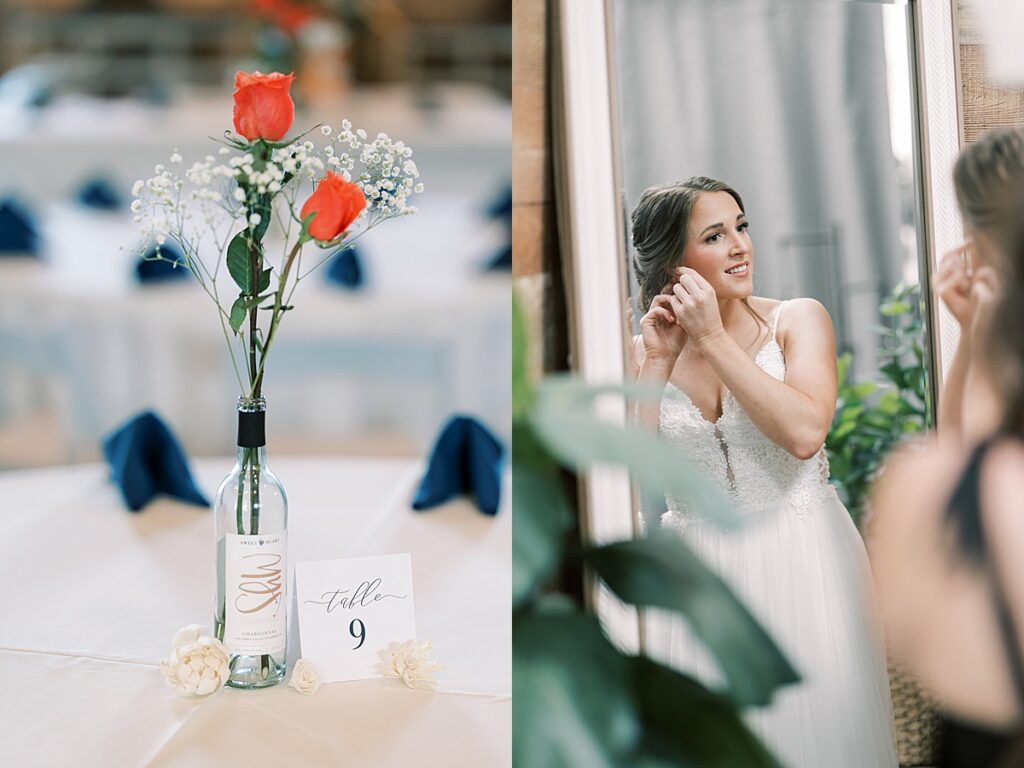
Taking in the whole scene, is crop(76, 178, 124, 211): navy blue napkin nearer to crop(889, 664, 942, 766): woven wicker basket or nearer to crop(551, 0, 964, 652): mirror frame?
crop(551, 0, 964, 652): mirror frame

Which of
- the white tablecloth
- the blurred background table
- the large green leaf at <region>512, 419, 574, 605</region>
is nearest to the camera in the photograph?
the large green leaf at <region>512, 419, 574, 605</region>

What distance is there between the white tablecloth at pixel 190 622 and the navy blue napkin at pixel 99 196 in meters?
1.18

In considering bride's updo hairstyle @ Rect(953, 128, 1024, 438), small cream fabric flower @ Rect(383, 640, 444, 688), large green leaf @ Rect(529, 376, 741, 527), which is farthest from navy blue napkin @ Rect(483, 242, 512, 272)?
large green leaf @ Rect(529, 376, 741, 527)

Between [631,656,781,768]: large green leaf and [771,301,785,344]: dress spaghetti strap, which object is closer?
[631,656,781,768]: large green leaf

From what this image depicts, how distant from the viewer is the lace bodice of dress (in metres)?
0.89

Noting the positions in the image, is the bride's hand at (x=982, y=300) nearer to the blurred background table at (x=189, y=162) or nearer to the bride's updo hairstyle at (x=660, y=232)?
the bride's updo hairstyle at (x=660, y=232)

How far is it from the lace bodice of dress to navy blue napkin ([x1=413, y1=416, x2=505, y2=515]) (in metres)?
0.51

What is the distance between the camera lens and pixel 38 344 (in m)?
2.45

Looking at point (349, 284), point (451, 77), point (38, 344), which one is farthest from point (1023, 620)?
point (38, 344)

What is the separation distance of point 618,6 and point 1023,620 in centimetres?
68

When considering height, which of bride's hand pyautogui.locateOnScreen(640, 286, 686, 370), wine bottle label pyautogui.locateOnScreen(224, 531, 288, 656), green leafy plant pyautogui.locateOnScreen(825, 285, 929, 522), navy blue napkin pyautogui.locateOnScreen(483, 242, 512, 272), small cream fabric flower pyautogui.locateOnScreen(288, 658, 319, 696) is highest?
navy blue napkin pyautogui.locateOnScreen(483, 242, 512, 272)

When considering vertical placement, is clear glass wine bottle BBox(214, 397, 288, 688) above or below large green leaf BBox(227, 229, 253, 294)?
below

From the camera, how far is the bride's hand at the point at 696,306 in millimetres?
891

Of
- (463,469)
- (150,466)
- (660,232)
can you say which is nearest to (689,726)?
(660,232)
